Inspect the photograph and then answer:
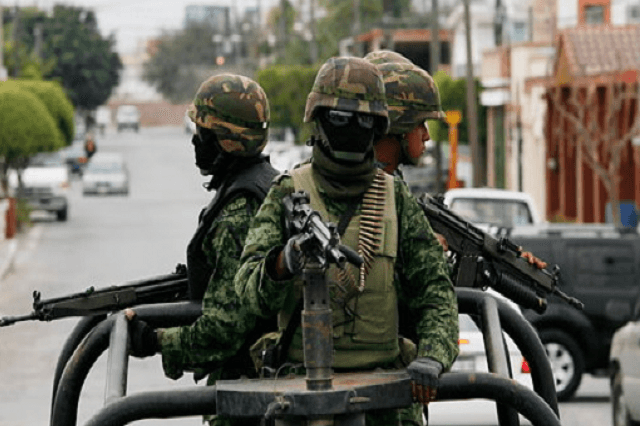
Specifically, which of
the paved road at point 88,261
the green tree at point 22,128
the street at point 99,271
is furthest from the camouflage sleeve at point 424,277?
the green tree at point 22,128

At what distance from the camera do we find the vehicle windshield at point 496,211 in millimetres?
28266

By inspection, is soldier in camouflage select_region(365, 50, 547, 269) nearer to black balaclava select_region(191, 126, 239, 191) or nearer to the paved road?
black balaclava select_region(191, 126, 239, 191)

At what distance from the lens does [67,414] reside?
5.74 meters

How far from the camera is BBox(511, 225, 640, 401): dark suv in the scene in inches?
827

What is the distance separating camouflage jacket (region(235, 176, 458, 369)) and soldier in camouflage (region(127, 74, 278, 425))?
0.62 meters

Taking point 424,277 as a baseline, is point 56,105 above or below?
below

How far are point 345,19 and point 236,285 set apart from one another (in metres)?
119

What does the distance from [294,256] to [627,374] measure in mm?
11494

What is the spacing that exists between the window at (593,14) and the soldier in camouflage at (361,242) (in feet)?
186

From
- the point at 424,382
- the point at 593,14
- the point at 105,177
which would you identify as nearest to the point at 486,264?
the point at 424,382

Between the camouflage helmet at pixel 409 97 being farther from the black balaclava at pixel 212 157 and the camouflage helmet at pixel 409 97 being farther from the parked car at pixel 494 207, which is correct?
the parked car at pixel 494 207

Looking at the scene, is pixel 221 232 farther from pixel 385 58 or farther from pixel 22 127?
pixel 22 127

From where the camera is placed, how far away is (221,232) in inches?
236

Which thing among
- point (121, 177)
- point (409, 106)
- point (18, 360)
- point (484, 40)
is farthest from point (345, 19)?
point (409, 106)
